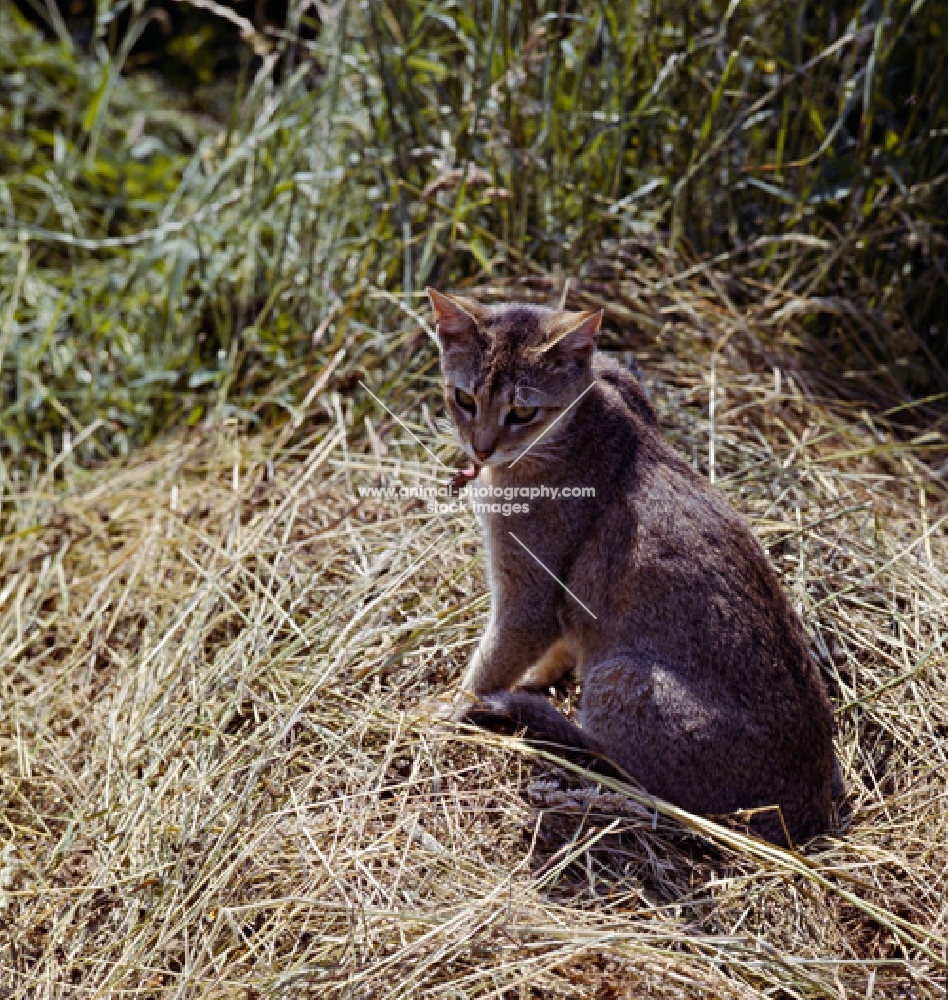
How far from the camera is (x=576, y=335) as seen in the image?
302 cm

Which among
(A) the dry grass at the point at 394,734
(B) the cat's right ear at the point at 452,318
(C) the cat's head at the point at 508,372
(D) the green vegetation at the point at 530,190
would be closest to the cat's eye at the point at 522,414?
(C) the cat's head at the point at 508,372

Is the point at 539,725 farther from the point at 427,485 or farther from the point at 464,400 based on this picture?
the point at 427,485

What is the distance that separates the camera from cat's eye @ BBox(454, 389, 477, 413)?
309cm

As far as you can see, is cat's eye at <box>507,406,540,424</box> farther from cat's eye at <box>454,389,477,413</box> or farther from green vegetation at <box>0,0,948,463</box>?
green vegetation at <box>0,0,948,463</box>

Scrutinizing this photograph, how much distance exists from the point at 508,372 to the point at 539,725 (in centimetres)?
90

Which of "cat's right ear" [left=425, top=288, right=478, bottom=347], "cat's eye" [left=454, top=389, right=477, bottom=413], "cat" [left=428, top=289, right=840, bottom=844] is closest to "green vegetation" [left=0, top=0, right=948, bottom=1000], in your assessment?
"cat" [left=428, top=289, right=840, bottom=844]

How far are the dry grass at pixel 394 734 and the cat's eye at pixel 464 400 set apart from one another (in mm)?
562

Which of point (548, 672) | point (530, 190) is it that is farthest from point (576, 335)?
point (530, 190)

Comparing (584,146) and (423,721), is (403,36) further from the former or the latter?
(423,721)

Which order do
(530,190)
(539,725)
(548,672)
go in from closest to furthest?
1. (539,725)
2. (548,672)
3. (530,190)

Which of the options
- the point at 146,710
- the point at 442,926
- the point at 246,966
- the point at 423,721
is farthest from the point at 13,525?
the point at 442,926

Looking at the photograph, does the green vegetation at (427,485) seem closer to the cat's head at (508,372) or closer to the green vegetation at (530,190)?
the green vegetation at (530,190)

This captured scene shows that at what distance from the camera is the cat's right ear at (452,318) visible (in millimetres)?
3029

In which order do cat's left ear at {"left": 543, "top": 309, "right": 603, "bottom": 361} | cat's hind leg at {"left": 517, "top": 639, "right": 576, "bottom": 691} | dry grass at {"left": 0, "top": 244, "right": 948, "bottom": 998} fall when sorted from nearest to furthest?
dry grass at {"left": 0, "top": 244, "right": 948, "bottom": 998} < cat's left ear at {"left": 543, "top": 309, "right": 603, "bottom": 361} < cat's hind leg at {"left": 517, "top": 639, "right": 576, "bottom": 691}
